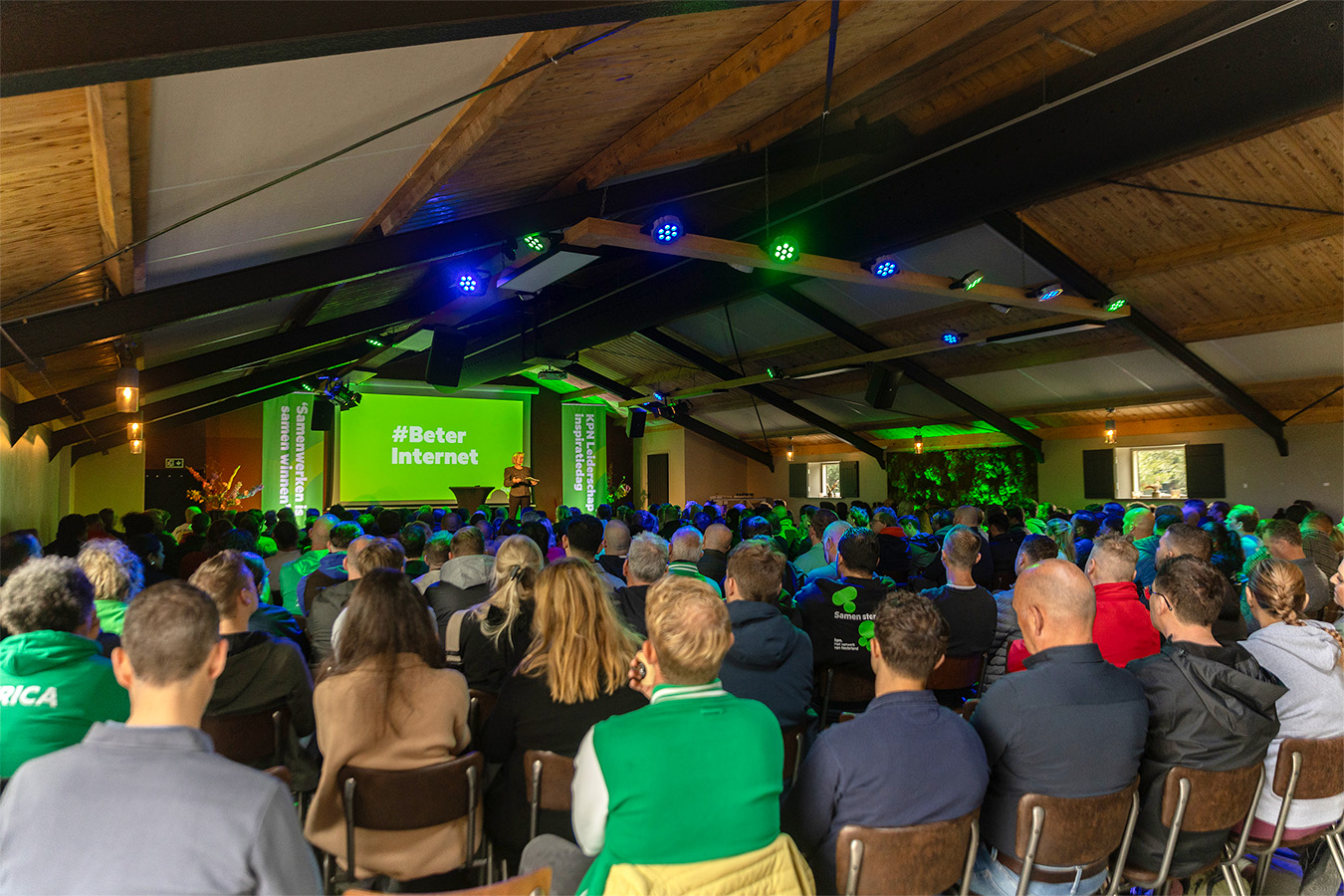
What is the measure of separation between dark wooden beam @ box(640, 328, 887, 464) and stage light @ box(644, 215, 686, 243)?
783 cm

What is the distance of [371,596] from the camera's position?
8.08 ft

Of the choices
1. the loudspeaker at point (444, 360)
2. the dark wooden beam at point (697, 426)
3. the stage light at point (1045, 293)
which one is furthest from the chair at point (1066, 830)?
the dark wooden beam at point (697, 426)

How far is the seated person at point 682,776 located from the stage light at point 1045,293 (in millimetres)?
7533

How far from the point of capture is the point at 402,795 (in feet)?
7.18

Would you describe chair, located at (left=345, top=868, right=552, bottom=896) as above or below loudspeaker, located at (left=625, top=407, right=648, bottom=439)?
below

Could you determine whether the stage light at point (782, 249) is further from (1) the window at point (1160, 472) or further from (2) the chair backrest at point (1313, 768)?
(1) the window at point (1160, 472)

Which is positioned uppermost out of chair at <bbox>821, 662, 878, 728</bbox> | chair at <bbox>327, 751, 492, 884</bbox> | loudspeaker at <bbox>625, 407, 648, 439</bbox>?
loudspeaker at <bbox>625, 407, 648, 439</bbox>

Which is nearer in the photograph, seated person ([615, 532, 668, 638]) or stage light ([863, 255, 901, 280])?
seated person ([615, 532, 668, 638])

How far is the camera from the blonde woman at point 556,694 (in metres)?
2.43

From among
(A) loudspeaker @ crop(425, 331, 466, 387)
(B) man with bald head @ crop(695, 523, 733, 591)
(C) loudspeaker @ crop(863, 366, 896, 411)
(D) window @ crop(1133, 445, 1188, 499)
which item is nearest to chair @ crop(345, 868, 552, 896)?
(B) man with bald head @ crop(695, 523, 733, 591)

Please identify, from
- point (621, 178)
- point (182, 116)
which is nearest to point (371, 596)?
point (182, 116)

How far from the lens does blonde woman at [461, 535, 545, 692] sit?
3.14 m

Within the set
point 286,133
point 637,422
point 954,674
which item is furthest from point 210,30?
point 637,422

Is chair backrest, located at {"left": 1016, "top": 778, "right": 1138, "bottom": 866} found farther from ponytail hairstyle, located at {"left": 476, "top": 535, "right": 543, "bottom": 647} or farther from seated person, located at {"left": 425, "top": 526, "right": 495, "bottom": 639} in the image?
seated person, located at {"left": 425, "top": 526, "right": 495, "bottom": 639}
